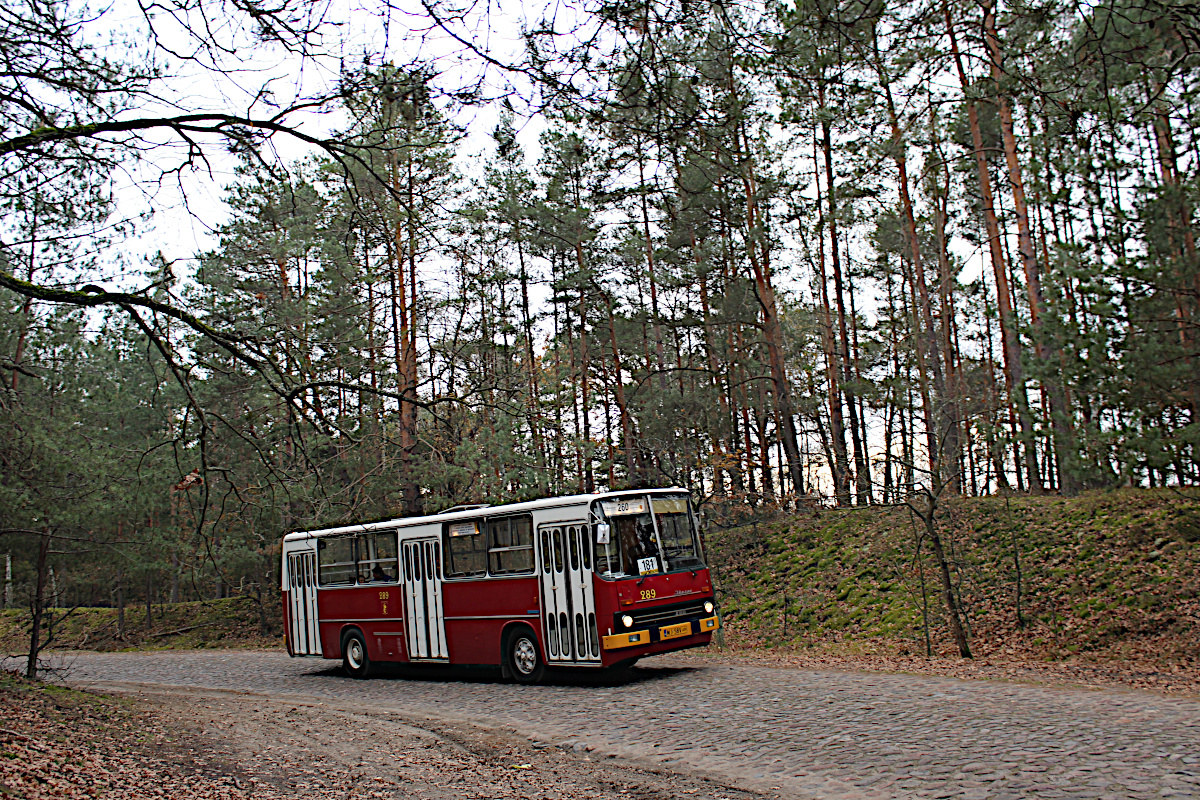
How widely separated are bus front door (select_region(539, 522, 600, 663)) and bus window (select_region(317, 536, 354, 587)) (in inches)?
222

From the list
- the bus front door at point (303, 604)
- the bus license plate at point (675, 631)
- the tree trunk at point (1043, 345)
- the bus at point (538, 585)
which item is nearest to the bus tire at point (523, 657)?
the bus at point (538, 585)

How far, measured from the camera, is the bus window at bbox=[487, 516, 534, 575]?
1442 cm

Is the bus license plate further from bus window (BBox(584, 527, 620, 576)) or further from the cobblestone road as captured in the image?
bus window (BBox(584, 527, 620, 576))

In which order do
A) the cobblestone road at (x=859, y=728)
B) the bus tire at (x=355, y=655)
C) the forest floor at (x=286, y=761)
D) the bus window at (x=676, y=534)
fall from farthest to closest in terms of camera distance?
the bus tire at (x=355, y=655), the bus window at (x=676, y=534), the forest floor at (x=286, y=761), the cobblestone road at (x=859, y=728)

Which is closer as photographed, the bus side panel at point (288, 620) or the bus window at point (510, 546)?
the bus window at point (510, 546)

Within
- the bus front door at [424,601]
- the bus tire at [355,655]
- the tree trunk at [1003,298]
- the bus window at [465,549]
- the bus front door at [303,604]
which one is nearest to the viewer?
the bus window at [465,549]

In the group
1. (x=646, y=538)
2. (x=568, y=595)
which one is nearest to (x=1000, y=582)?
(x=646, y=538)

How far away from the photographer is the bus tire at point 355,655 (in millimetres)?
17688

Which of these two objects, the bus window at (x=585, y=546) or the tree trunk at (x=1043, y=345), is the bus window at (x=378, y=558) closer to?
the bus window at (x=585, y=546)

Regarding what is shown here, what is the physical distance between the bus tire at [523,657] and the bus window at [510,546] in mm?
982

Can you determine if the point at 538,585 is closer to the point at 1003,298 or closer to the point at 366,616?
the point at 366,616

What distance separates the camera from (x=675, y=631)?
45.1 feet

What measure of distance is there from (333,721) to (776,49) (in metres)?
9.56

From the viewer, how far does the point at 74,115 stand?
750cm
